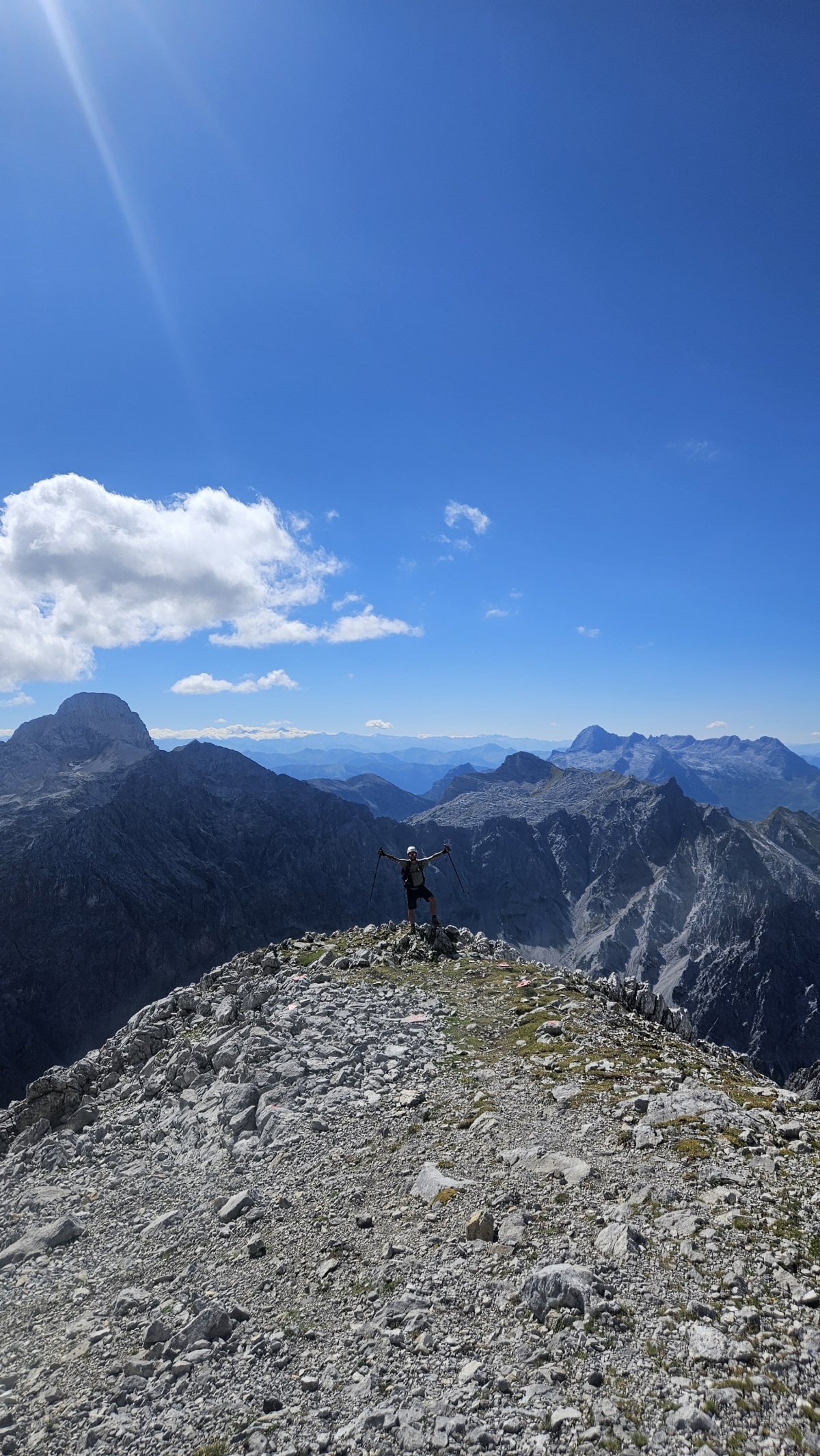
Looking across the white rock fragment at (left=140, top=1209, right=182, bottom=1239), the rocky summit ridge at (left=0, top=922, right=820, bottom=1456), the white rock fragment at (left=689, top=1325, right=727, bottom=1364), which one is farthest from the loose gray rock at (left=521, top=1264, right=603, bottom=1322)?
the white rock fragment at (left=140, top=1209, right=182, bottom=1239)

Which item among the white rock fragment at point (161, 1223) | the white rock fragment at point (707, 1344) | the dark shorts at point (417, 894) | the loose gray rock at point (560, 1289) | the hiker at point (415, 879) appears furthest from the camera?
the dark shorts at point (417, 894)

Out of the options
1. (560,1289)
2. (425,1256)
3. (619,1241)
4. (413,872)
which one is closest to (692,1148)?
(619,1241)

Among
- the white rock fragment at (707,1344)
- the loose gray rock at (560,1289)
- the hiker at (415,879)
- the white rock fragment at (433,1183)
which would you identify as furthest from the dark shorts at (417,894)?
the white rock fragment at (707,1344)

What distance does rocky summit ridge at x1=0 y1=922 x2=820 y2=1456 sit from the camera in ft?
20.4

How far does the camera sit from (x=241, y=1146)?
13.9m

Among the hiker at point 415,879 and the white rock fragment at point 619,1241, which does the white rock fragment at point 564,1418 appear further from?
the hiker at point 415,879

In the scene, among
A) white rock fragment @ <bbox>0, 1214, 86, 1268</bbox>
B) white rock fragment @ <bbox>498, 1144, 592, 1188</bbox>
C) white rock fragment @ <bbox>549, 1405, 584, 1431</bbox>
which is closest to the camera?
white rock fragment @ <bbox>549, 1405, 584, 1431</bbox>

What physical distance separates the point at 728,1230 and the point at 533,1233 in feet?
8.27

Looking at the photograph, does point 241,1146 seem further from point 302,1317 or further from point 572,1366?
point 572,1366

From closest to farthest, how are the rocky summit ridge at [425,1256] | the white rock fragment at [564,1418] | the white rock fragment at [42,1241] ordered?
the white rock fragment at [564,1418]
the rocky summit ridge at [425,1256]
the white rock fragment at [42,1241]

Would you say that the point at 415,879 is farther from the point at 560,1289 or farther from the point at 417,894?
the point at 560,1289

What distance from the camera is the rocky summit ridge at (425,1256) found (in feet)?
20.4

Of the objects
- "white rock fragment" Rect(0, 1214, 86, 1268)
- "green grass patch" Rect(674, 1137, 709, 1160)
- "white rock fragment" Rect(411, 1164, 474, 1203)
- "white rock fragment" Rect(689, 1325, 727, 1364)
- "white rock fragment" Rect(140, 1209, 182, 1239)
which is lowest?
"white rock fragment" Rect(0, 1214, 86, 1268)

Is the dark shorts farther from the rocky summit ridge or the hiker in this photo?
the rocky summit ridge
